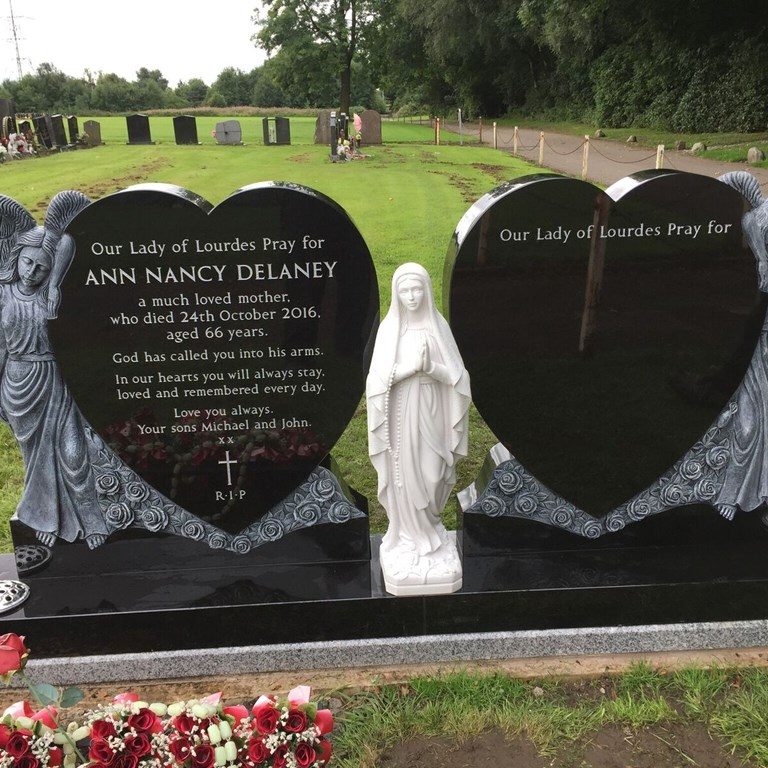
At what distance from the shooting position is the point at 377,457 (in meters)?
3.90

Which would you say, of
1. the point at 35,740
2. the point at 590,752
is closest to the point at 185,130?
the point at 590,752

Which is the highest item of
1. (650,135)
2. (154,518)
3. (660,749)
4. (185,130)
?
(185,130)

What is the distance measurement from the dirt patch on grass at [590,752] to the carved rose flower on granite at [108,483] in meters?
2.09

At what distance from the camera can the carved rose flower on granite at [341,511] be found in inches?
170

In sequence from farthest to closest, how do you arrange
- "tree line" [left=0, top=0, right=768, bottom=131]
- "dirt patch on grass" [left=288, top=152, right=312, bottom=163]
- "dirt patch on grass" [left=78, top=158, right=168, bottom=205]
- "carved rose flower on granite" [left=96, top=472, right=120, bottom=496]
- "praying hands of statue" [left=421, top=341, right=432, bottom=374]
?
"tree line" [left=0, top=0, right=768, bottom=131] → "dirt patch on grass" [left=288, top=152, right=312, bottom=163] → "dirt patch on grass" [left=78, top=158, right=168, bottom=205] → "carved rose flower on granite" [left=96, top=472, right=120, bottom=496] → "praying hands of statue" [left=421, top=341, right=432, bottom=374]

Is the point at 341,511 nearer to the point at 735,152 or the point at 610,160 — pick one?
the point at 610,160

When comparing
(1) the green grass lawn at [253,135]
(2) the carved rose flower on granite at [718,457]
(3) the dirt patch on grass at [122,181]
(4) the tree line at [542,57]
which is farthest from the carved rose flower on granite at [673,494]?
(1) the green grass lawn at [253,135]

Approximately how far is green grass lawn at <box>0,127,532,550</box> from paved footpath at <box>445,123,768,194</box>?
1273mm

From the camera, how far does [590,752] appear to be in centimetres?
352

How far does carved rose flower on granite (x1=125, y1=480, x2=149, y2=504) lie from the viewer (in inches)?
167

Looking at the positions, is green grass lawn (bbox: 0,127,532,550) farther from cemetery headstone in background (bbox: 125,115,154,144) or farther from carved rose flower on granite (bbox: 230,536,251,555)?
carved rose flower on granite (bbox: 230,536,251,555)

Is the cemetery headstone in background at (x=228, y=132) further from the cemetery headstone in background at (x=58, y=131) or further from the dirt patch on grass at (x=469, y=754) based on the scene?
the dirt patch on grass at (x=469, y=754)

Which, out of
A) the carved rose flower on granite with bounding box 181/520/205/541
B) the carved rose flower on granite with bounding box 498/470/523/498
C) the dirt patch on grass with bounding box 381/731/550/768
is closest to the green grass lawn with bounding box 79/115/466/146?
Result: the carved rose flower on granite with bounding box 181/520/205/541

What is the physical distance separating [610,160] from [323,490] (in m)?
17.9
